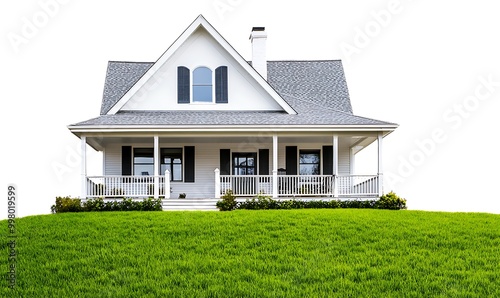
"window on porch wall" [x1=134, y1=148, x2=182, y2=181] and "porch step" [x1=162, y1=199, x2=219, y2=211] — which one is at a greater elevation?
"window on porch wall" [x1=134, y1=148, x2=182, y2=181]

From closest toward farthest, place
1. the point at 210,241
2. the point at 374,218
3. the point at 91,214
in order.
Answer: the point at 210,241 < the point at 374,218 < the point at 91,214

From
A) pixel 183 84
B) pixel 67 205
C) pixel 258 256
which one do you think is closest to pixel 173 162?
pixel 183 84

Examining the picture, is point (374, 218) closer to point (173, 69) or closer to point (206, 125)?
point (206, 125)

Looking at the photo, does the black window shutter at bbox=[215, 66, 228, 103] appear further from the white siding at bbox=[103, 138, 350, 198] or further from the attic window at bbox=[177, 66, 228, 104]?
the white siding at bbox=[103, 138, 350, 198]

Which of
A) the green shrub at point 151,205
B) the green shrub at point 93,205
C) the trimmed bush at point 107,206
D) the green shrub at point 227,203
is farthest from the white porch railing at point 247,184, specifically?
the green shrub at point 93,205

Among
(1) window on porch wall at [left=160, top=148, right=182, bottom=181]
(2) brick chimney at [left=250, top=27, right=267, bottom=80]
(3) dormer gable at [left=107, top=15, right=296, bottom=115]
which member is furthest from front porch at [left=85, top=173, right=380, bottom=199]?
(2) brick chimney at [left=250, top=27, right=267, bottom=80]

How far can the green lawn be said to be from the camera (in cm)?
1205

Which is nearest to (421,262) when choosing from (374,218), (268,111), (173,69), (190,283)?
(374,218)

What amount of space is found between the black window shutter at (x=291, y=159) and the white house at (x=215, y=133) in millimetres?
41

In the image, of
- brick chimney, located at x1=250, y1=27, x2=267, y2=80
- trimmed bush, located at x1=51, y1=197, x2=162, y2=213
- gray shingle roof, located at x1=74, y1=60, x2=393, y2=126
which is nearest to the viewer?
trimmed bush, located at x1=51, y1=197, x2=162, y2=213

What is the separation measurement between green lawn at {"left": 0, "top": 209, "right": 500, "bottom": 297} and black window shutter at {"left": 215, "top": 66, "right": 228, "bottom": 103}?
701 centimetres

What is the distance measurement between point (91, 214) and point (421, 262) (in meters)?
10.5

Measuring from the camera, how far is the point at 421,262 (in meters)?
13.4

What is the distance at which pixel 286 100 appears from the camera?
83.5ft
